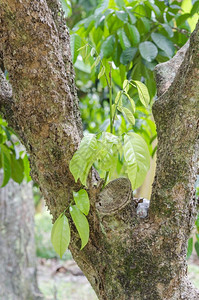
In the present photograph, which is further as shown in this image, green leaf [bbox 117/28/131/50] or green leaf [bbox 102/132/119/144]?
green leaf [bbox 117/28/131/50]

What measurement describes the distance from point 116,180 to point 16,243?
177 centimetres

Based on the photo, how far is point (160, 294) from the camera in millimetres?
568

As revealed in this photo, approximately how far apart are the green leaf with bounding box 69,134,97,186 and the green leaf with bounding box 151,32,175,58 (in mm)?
442

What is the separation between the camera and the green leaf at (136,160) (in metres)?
0.51

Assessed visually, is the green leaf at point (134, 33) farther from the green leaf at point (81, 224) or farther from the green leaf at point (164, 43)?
the green leaf at point (81, 224)

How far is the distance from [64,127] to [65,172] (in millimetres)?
78

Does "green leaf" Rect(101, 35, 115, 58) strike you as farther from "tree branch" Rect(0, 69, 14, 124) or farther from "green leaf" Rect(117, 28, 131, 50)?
"tree branch" Rect(0, 69, 14, 124)

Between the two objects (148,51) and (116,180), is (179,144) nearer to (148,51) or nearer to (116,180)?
(116,180)

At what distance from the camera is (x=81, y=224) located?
21.4 inches

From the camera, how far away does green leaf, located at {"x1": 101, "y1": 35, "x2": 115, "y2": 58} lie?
0.89m

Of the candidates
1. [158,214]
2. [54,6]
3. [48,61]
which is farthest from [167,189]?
[54,6]

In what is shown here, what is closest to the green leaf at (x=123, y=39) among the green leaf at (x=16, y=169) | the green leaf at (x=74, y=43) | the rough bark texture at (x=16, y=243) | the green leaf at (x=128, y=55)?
the green leaf at (x=128, y=55)

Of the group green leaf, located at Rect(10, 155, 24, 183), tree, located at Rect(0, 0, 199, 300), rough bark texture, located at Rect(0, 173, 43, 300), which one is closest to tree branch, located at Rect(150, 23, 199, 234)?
tree, located at Rect(0, 0, 199, 300)

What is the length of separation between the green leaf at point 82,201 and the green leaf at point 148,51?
1.42 ft
